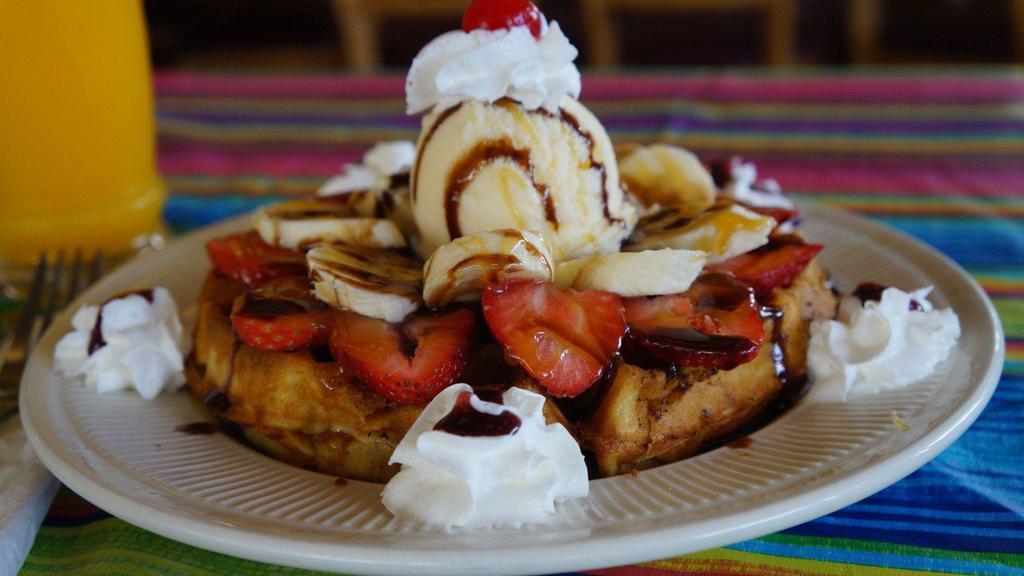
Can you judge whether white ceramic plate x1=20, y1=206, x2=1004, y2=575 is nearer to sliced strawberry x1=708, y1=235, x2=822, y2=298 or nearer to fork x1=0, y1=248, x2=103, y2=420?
fork x1=0, y1=248, x2=103, y2=420

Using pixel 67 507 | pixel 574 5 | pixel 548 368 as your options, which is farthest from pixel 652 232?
pixel 574 5

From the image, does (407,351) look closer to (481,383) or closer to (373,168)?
(481,383)

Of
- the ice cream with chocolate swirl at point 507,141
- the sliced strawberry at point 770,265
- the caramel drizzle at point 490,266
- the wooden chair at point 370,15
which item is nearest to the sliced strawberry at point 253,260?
the ice cream with chocolate swirl at point 507,141

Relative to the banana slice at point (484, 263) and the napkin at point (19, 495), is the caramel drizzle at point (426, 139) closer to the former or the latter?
the banana slice at point (484, 263)

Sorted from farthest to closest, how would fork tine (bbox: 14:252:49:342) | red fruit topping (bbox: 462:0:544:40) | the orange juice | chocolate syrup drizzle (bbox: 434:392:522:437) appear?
the orange juice → fork tine (bbox: 14:252:49:342) → red fruit topping (bbox: 462:0:544:40) → chocolate syrup drizzle (bbox: 434:392:522:437)

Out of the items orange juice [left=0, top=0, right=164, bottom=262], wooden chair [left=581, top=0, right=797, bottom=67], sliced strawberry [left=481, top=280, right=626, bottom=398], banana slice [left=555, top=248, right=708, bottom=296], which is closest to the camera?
sliced strawberry [left=481, top=280, right=626, bottom=398]

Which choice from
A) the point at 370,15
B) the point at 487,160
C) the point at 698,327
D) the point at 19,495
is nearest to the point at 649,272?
the point at 698,327

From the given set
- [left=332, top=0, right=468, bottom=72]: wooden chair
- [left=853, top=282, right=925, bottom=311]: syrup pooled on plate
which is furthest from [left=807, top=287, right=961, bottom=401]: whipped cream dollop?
[left=332, top=0, right=468, bottom=72]: wooden chair
